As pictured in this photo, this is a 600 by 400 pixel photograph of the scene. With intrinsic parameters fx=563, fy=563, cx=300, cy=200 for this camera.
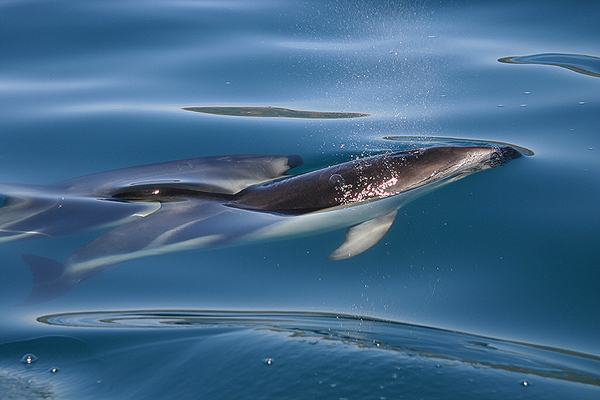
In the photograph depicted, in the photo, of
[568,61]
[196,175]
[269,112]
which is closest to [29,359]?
[196,175]

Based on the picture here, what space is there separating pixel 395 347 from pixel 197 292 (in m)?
1.44

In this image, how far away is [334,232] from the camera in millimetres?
4352

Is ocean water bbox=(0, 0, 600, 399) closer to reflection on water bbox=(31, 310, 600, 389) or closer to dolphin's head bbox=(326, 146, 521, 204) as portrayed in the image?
reflection on water bbox=(31, 310, 600, 389)

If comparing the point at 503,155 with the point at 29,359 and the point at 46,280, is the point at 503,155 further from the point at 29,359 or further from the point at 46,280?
the point at 29,359

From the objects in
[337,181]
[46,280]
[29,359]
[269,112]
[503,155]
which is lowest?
[29,359]

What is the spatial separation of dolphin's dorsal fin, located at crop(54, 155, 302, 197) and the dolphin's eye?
788mm

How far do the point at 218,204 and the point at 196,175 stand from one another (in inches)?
21.3

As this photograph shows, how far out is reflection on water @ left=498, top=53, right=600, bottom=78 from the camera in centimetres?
727

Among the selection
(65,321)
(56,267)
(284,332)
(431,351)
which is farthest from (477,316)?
(56,267)

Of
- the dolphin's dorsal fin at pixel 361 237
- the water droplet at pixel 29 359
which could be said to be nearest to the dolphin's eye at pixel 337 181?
the dolphin's dorsal fin at pixel 361 237

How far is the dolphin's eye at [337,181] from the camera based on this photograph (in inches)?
187

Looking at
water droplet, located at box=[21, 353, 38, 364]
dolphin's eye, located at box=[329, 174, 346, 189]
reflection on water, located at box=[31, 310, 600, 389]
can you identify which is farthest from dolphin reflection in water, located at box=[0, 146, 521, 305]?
water droplet, located at box=[21, 353, 38, 364]

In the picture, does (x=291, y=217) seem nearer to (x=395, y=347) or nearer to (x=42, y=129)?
(x=395, y=347)

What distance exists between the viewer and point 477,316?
125 inches
